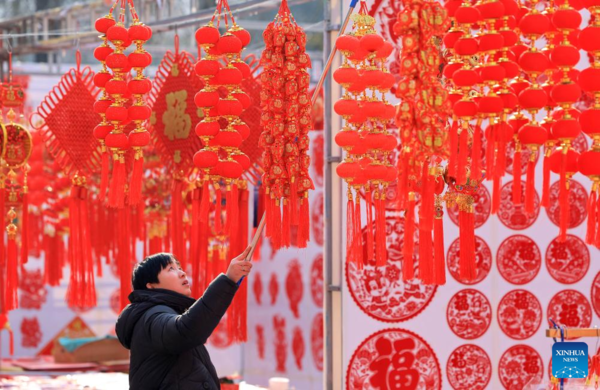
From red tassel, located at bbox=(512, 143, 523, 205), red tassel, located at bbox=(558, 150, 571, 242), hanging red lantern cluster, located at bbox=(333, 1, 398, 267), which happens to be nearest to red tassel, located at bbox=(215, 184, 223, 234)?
hanging red lantern cluster, located at bbox=(333, 1, 398, 267)

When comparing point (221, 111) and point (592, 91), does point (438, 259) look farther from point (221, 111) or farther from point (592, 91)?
point (221, 111)

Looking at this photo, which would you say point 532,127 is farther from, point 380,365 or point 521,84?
point 380,365

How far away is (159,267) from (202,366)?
13.1 inches

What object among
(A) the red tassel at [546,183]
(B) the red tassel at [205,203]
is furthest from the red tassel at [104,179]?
(A) the red tassel at [546,183]

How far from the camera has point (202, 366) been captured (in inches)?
107

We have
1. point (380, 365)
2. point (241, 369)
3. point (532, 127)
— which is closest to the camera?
point (532, 127)

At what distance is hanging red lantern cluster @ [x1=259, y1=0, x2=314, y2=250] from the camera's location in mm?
2754

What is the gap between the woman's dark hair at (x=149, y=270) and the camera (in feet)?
9.17

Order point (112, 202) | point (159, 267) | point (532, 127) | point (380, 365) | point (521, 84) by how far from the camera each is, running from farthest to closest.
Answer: point (380, 365)
point (112, 202)
point (159, 267)
point (521, 84)
point (532, 127)

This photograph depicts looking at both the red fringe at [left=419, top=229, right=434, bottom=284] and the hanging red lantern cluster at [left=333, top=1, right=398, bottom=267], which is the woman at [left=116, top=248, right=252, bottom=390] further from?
the red fringe at [left=419, top=229, right=434, bottom=284]

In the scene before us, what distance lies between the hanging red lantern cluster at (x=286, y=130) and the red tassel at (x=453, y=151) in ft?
1.67

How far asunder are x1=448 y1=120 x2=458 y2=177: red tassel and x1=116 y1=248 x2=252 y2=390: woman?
642 mm

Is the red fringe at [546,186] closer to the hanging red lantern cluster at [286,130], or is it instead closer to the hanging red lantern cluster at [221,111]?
the hanging red lantern cluster at [286,130]

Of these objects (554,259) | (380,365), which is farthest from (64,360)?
(554,259)
